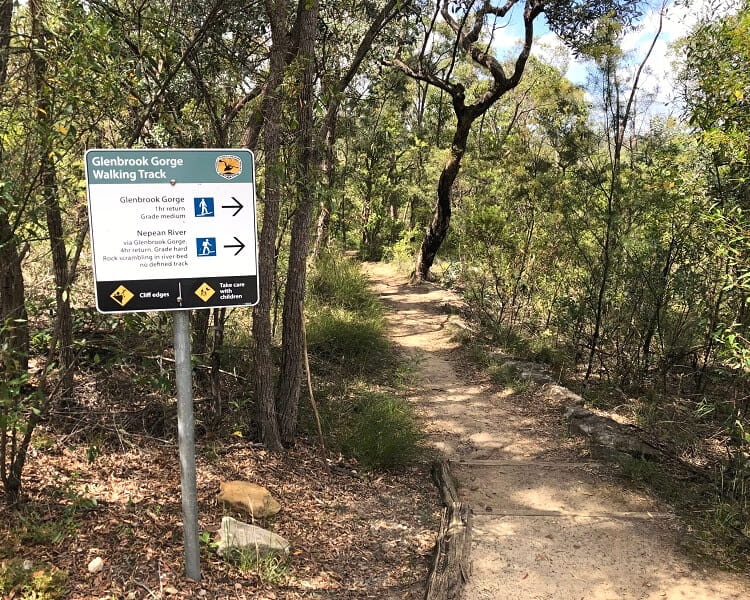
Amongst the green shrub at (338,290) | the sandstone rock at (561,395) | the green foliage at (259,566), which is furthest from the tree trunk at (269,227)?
the green shrub at (338,290)

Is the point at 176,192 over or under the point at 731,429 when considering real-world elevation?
over

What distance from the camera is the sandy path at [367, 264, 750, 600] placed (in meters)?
3.31

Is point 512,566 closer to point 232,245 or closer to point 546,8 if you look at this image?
point 232,245

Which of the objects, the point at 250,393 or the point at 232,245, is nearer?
the point at 232,245

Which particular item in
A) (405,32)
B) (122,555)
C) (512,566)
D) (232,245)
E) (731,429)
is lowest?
(512,566)

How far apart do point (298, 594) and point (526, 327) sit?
729cm

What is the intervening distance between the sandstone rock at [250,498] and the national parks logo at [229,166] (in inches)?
87.5

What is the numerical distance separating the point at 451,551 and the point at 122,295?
2601mm

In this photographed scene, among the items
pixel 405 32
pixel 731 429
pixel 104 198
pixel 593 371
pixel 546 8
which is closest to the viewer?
pixel 104 198

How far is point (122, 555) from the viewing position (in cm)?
282

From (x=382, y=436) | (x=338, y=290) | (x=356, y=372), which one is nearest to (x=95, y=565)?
(x=382, y=436)

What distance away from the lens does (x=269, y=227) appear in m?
4.38

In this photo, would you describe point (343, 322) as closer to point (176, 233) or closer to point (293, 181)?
point (293, 181)

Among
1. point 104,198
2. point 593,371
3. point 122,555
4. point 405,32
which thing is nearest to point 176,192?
point 104,198
